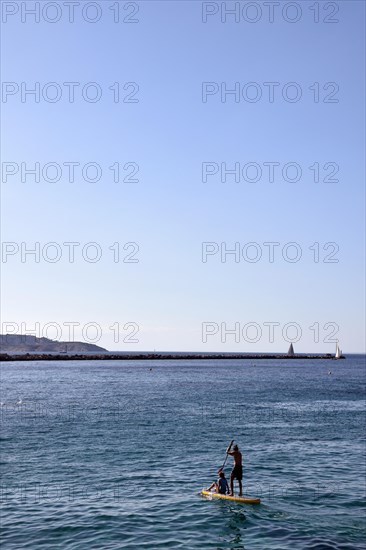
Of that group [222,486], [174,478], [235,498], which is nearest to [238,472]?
[222,486]

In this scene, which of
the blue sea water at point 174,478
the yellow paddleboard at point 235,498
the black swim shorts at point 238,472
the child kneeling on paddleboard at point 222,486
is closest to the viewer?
the blue sea water at point 174,478

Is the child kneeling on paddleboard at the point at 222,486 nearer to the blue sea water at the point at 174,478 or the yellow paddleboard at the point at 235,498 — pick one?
the yellow paddleboard at the point at 235,498

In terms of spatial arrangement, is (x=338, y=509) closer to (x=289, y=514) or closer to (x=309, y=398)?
(x=289, y=514)

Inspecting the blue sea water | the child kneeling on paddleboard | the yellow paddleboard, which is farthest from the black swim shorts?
the blue sea water

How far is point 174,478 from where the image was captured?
102 feet

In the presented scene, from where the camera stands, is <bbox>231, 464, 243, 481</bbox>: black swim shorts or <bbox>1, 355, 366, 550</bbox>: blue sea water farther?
<bbox>231, 464, 243, 481</bbox>: black swim shorts

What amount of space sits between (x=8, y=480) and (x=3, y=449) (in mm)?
9884

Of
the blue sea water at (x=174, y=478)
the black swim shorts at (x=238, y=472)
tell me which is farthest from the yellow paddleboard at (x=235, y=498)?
the black swim shorts at (x=238, y=472)

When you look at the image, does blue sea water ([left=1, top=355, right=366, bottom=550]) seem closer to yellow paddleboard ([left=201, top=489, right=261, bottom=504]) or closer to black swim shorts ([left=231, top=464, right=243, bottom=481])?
yellow paddleboard ([left=201, top=489, right=261, bottom=504])

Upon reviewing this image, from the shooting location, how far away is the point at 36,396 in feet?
262

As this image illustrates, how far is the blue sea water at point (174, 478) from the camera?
22500 millimetres

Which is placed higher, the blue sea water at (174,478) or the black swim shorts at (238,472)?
the black swim shorts at (238,472)

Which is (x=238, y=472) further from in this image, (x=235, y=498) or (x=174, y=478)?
(x=174, y=478)

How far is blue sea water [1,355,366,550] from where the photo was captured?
22.5 metres
